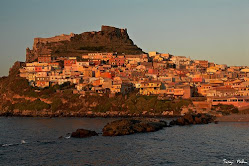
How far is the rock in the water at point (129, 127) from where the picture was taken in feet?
145

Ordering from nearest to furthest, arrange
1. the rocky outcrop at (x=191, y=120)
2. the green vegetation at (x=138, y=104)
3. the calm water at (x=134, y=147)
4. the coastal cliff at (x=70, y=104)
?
the calm water at (x=134, y=147)
the rocky outcrop at (x=191, y=120)
the green vegetation at (x=138, y=104)
the coastal cliff at (x=70, y=104)

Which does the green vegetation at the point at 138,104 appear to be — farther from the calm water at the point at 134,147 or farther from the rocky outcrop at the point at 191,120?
the calm water at the point at 134,147

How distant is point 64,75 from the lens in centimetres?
8175

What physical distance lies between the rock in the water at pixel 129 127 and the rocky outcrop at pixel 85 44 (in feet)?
201

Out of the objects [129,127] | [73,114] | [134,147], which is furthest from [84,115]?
[134,147]

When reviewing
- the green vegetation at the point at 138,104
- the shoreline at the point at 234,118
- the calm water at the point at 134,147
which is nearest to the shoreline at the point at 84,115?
the green vegetation at the point at 138,104

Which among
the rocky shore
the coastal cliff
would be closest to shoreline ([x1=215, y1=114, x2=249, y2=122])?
the coastal cliff

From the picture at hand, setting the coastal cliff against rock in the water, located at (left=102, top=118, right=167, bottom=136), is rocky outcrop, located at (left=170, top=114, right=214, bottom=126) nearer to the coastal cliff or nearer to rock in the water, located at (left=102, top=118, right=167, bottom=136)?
rock in the water, located at (left=102, top=118, right=167, bottom=136)

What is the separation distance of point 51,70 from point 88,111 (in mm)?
→ 20802

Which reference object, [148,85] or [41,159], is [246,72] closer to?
[148,85]

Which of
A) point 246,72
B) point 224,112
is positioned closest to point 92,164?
point 224,112

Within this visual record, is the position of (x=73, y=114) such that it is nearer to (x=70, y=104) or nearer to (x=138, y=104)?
(x=70, y=104)

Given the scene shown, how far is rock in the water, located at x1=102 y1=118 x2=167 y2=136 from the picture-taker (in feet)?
145

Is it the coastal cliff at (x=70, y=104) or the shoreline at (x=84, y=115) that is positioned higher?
the coastal cliff at (x=70, y=104)
